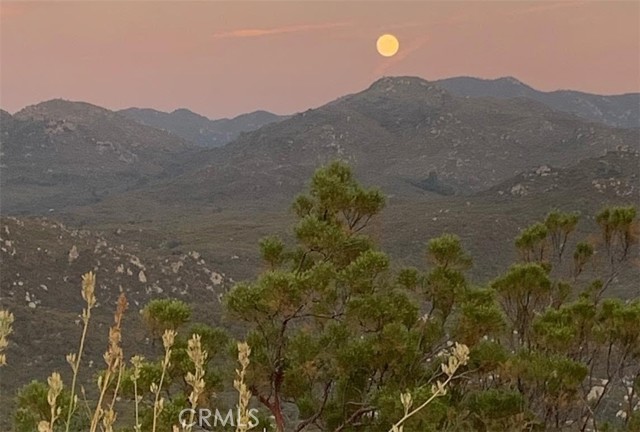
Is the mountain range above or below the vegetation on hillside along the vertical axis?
below

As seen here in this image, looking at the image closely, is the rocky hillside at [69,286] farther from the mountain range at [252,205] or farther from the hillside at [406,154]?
the hillside at [406,154]

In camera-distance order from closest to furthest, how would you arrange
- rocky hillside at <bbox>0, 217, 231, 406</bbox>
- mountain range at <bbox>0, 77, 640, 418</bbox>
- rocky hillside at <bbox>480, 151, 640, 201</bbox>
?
rocky hillside at <bbox>0, 217, 231, 406</bbox> < mountain range at <bbox>0, 77, 640, 418</bbox> < rocky hillside at <bbox>480, 151, 640, 201</bbox>

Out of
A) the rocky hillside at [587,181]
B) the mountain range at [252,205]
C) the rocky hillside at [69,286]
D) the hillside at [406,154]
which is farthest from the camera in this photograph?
the hillside at [406,154]

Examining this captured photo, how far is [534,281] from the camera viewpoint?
1072cm

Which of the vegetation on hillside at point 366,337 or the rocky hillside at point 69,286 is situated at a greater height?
the vegetation on hillside at point 366,337

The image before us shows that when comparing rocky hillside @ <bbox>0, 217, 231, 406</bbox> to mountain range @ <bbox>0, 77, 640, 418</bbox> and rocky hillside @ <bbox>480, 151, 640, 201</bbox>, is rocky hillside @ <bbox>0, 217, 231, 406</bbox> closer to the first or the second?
mountain range @ <bbox>0, 77, 640, 418</bbox>


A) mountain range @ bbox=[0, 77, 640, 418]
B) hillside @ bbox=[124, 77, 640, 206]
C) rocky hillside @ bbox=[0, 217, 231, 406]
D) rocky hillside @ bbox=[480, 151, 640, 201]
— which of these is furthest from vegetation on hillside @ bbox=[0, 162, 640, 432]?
hillside @ bbox=[124, 77, 640, 206]

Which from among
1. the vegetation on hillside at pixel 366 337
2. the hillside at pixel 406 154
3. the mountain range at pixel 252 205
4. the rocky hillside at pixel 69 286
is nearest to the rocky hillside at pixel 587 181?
the mountain range at pixel 252 205

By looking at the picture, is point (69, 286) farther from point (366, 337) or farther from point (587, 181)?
point (587, 181)

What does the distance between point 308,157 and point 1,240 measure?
401ft

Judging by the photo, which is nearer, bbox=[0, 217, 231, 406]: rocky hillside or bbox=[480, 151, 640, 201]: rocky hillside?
bbox=[0, 217, 231, 406]: rocky hillside

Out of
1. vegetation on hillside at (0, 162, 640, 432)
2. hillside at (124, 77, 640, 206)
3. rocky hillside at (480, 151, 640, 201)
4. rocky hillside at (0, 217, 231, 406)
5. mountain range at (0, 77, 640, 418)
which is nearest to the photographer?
vegetation on hillside at (0, 162, 640, 432)

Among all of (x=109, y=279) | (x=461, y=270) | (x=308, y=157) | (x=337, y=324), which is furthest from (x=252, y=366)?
(x=308, y=157)

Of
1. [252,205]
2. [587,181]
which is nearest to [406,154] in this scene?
[252,205]
